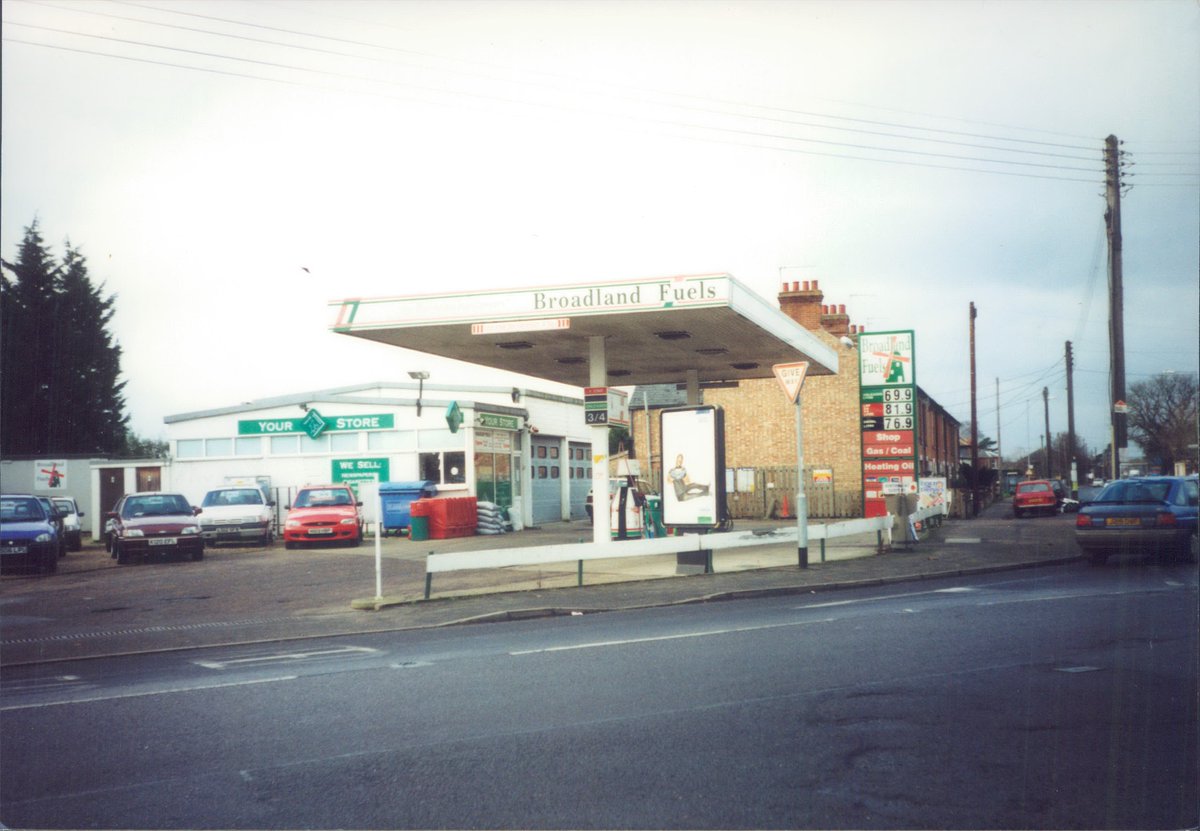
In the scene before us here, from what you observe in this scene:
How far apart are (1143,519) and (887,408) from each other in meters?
11.2

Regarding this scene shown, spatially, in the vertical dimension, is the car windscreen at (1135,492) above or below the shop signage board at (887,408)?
below

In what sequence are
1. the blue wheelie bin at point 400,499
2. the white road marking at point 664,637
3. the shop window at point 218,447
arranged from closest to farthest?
the white road marking at point 664,637
the blue wheelie bin at point 400,499
the shop window at point 218,447

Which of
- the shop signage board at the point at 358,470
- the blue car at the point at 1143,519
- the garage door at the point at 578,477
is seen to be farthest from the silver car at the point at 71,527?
the blue car at the point at 1143,519

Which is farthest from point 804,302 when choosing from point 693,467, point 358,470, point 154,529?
point 358,470

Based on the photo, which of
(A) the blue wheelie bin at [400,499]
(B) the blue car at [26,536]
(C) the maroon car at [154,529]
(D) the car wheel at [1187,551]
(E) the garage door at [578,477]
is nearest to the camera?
(D) the car wheel at [1187,551]

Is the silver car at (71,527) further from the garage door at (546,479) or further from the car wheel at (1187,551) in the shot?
the car wheel at (1187,551)

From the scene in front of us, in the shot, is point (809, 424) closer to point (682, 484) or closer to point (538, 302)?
point (682, 484)

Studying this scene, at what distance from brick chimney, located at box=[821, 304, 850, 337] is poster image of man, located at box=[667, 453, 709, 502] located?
22.6 meters

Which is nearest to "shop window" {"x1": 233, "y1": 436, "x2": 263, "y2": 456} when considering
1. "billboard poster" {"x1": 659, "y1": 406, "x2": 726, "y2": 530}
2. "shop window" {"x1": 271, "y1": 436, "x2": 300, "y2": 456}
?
"shop window" {"x1": 271, "y1": 436, "x2": 300, "y2": 456}

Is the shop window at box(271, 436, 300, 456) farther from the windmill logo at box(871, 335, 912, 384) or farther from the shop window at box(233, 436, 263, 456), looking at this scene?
the windmill logo at box(871, 335, 912, 384)

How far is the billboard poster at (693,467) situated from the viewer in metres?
18.3

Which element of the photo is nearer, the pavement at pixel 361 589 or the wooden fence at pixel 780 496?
the pavement at pixel 361 589

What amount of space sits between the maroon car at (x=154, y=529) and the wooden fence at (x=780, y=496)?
22.4m

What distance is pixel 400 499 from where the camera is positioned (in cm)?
3042
